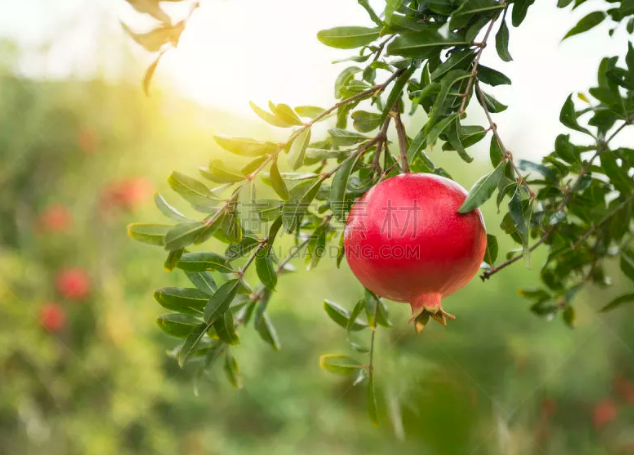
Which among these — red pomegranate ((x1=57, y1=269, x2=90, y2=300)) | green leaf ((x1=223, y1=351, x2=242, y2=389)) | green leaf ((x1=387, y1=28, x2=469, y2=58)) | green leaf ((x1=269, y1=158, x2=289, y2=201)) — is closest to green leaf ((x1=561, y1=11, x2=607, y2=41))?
green leaf ((x1=387, y1=28, x2=469, y2=58))

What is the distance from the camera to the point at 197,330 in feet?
1.22

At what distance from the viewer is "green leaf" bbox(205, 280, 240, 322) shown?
1.19 feet

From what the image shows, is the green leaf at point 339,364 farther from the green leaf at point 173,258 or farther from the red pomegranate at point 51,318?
the red pomegranate at point 51,318

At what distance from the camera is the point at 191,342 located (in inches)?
14.4

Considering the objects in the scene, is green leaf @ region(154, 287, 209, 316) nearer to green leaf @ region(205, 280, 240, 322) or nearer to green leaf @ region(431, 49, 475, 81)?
green leaf @ region(205, 280, 240, 322)

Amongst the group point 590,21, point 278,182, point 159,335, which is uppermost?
point 590,21

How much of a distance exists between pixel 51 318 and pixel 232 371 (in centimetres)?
190

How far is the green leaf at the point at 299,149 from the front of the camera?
0.36 m

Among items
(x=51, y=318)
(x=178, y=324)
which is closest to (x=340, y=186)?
(x=178, y=324)

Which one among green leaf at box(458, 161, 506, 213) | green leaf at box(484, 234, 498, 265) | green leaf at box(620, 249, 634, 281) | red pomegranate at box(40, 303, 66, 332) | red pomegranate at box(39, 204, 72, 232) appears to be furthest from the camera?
red pomegranate at box(39, 204, 72, 232)

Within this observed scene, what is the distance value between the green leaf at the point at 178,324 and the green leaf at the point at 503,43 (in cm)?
26

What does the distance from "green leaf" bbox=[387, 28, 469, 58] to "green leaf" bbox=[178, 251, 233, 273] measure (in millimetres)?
162

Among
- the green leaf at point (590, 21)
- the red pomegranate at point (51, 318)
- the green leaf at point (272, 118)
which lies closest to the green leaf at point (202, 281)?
the green leaf at point (272, 118)

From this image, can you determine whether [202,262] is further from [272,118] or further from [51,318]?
[51,318]
